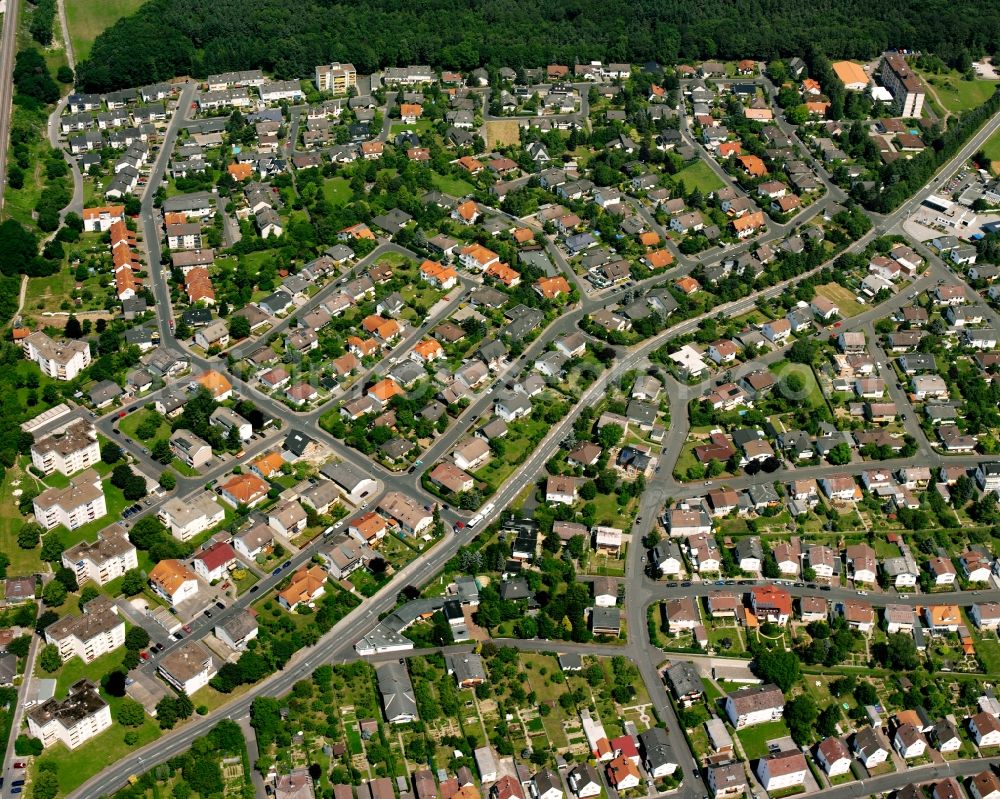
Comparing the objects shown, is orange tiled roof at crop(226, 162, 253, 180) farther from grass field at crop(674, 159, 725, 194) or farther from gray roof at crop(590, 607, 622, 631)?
gray roof at crop(590, 607, 622, 631)

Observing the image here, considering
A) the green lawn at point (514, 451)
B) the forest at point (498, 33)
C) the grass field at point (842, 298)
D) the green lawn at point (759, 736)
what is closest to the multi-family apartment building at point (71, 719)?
the green lawn at point (514, 451)

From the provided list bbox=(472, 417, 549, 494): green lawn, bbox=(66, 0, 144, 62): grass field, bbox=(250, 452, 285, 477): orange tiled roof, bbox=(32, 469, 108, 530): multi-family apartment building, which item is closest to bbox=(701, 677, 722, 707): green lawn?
bbox=(472, 417, 549, 494): green lawn

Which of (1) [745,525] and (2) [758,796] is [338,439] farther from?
(2) [758,796]

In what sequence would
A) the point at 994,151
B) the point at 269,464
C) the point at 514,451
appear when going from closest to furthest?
the point at 269,464, the point at 514,451, the point at 994,151

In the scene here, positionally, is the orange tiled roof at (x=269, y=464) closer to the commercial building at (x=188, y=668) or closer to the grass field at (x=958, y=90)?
the commercial building at (x=188, y=668)

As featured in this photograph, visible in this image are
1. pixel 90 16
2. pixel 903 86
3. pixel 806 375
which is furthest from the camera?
pixel 90 16

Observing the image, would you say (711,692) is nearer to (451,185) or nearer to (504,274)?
(504,274)

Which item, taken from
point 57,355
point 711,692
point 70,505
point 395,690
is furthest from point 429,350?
point 711,692
